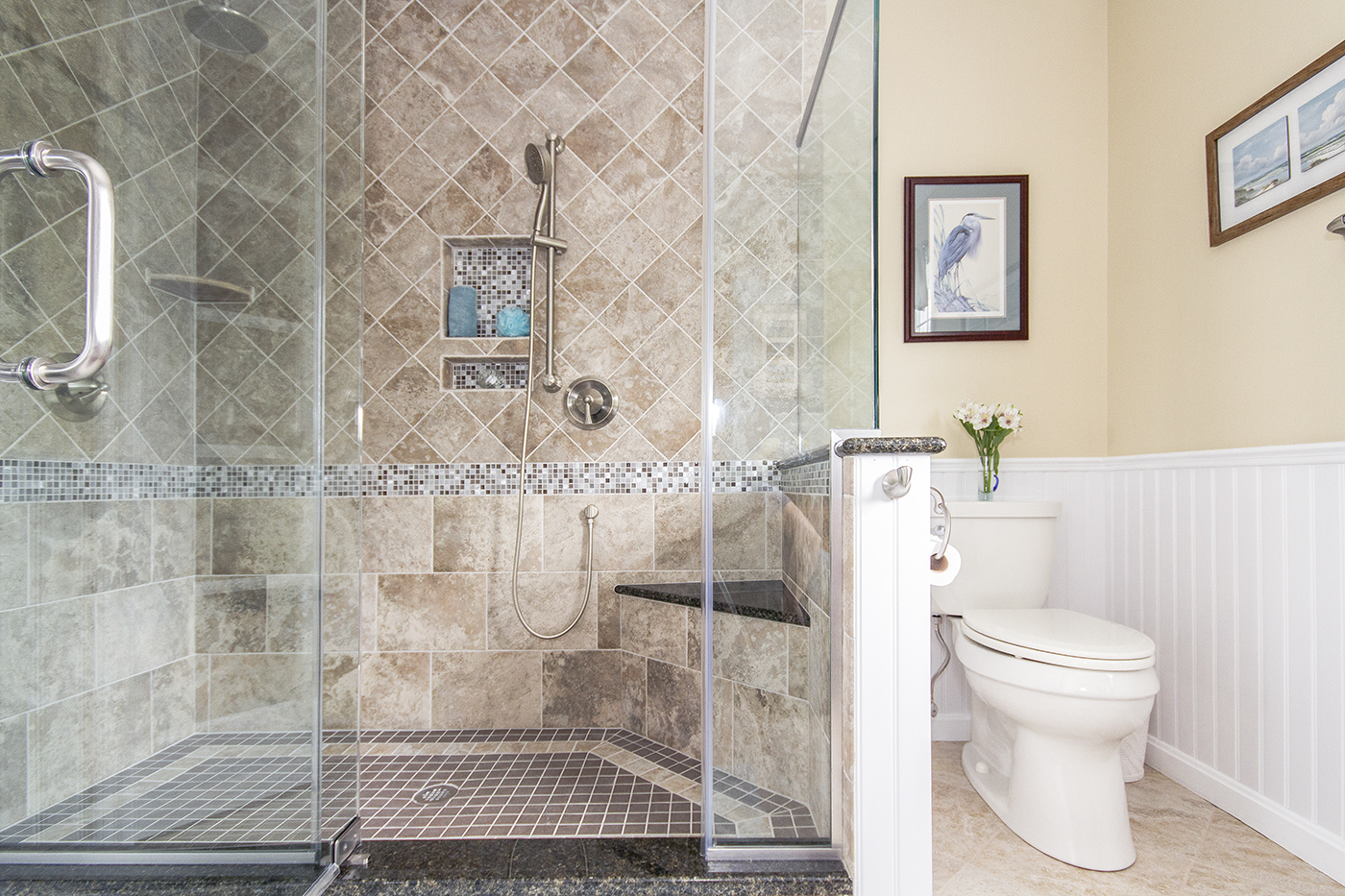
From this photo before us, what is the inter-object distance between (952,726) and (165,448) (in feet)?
7.15

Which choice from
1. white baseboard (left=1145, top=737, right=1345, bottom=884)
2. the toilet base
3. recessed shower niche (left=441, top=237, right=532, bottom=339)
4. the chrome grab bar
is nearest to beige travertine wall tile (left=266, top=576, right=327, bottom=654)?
the chrome grab bar

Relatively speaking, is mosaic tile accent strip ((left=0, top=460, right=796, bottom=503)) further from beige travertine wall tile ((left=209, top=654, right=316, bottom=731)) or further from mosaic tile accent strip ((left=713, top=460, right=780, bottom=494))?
beige travertine wall tile ((left=209, top=654, right=316, bottom=731))

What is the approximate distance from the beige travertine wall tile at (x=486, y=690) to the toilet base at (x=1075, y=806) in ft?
4.70

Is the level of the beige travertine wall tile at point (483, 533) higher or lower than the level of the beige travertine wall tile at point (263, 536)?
lower

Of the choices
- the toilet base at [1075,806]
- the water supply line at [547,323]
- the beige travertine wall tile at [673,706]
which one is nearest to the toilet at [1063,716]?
the toilet base at [1075,806]

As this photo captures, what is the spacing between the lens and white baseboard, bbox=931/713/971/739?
211 cm

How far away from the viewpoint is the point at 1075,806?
4.67 ft

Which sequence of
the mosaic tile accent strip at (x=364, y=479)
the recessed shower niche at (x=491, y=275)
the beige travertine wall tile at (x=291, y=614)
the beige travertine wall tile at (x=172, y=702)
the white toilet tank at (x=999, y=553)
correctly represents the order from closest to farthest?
the mosaic tile accent strip at (x=364, y=479)
the beige travertine wall tile at (x=172, y=702)
the beige travertine wall tile at (x=291, y=614)
the white toilet tank at (x=999, y=553)
the recessed shower niche at (x=491, y=275)

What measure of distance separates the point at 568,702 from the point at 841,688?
123 centimetres

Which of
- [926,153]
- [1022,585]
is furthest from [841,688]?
[926,153]

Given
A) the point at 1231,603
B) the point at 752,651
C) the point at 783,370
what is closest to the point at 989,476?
the point at 1231,603

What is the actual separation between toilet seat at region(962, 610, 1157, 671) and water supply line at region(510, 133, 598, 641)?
1.17 meters

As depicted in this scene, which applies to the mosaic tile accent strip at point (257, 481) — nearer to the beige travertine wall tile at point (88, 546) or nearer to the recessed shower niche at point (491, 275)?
the beige travertine wall tile at point (88, 546)

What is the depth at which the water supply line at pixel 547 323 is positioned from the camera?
2.11 meters
